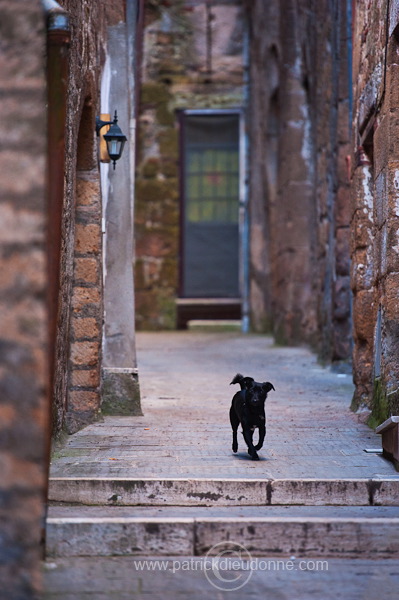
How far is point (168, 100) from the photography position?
16.2 m

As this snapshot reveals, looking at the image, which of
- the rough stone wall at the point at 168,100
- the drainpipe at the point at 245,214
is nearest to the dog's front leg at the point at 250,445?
the drainpipe at the point at 245,214

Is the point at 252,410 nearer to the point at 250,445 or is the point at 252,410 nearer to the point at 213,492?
the point at 250,445

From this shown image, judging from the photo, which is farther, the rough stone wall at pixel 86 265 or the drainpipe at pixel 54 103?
the rough stone wall at pixel 86 265

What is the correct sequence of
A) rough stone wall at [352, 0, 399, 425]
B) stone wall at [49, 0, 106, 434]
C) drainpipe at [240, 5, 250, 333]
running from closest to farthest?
rough stone wall at [352, 0, 399, 425] < stone wall at [49, 0, 106, 434] < drainpipe at [240, 5, 250, 333]

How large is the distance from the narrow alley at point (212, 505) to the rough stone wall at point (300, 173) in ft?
13.5

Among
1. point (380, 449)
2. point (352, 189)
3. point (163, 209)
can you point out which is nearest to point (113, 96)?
point (352, 189)

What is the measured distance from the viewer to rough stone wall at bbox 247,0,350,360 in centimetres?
1005

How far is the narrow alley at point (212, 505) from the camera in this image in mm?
3617

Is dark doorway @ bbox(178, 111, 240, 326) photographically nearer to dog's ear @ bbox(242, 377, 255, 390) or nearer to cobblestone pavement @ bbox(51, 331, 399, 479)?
cobblestone pavement @ bbox(51, 331, 399, 479)

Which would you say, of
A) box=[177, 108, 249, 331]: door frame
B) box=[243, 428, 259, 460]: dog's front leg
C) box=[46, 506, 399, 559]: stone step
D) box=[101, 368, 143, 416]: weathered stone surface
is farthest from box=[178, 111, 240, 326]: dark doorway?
box=[46, 506, 399, 559]: stone step

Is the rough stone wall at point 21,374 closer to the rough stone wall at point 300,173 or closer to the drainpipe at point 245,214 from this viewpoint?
the rough stone wall at point 300,173

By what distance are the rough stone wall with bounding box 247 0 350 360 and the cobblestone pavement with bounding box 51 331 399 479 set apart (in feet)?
4.16

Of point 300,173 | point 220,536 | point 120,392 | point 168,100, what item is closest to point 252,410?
point 220,536

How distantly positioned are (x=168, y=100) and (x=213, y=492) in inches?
490
